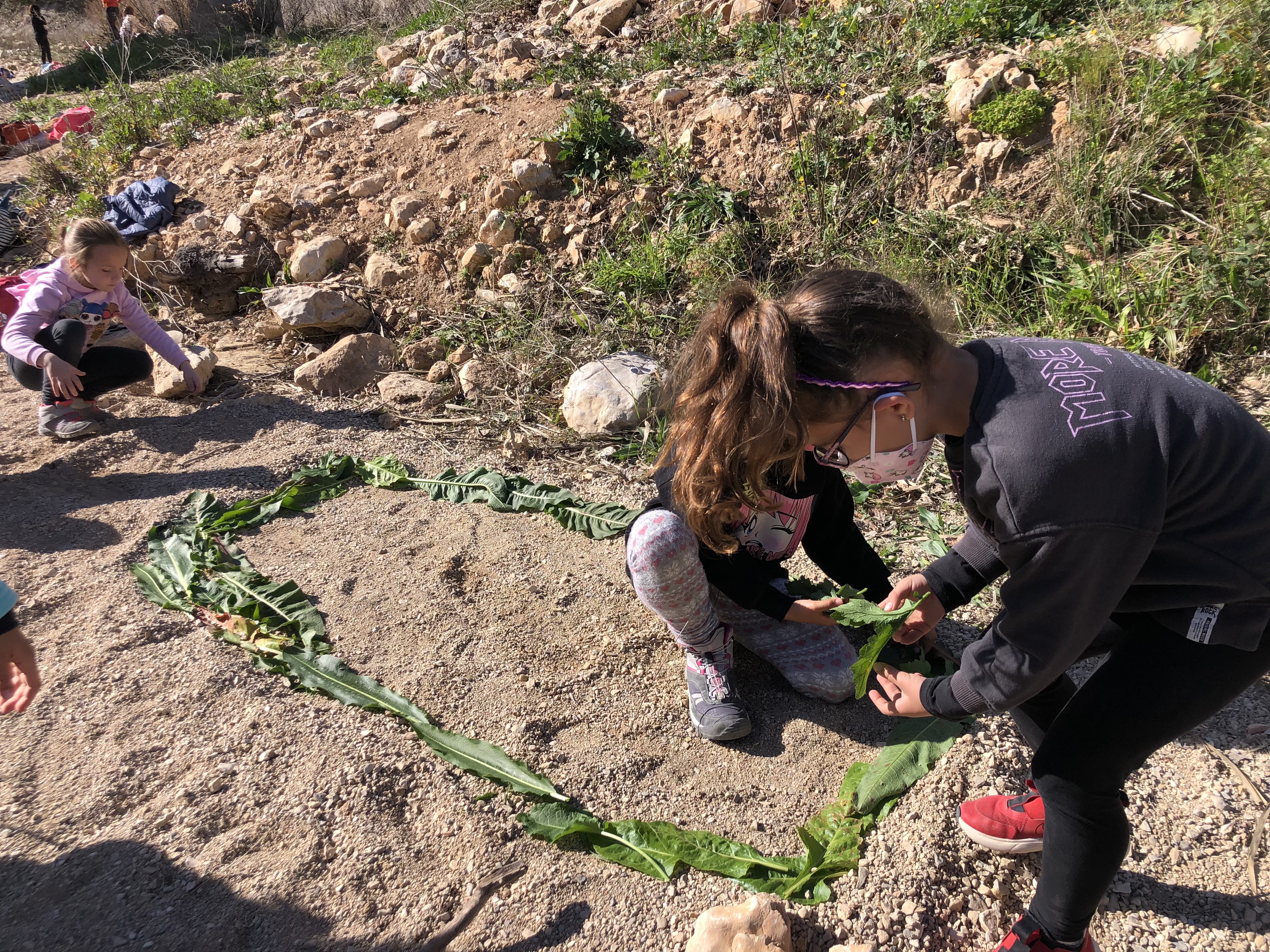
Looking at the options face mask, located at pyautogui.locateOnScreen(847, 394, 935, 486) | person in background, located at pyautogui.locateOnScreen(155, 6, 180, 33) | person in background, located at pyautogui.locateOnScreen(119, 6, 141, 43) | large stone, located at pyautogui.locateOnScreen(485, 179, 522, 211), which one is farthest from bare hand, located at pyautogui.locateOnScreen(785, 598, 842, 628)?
person in background, located at pyautogui.locateOnScreen(155, 6, 180, 33)

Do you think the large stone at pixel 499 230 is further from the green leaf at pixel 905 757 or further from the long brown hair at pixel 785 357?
the green leaf at pixel 905 757

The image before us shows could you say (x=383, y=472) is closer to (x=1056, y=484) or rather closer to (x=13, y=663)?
(x=13, y=663)

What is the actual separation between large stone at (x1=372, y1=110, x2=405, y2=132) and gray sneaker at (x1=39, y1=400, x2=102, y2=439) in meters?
3.18

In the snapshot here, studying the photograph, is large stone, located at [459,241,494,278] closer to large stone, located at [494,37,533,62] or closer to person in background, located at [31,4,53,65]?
large stone, located at [494,37,533,62]

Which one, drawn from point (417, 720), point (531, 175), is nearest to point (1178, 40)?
point (531, 175)

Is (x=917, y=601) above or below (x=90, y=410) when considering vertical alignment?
above

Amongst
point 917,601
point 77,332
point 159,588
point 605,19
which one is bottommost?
point 159,588

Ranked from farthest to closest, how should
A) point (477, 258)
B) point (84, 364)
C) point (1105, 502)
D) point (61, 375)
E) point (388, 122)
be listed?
1. point (388, 122)
2. point (477, 258)
3. point (84, 364)
4. point (61, 375)
5. point (1105, 502)

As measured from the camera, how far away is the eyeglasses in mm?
1393

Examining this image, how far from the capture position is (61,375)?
3475mm

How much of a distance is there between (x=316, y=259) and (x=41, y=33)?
11.9m

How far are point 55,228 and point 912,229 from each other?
6.04 metres

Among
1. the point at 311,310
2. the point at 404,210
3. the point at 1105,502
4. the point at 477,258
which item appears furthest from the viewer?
the point at 404,210

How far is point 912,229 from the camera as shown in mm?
3998
